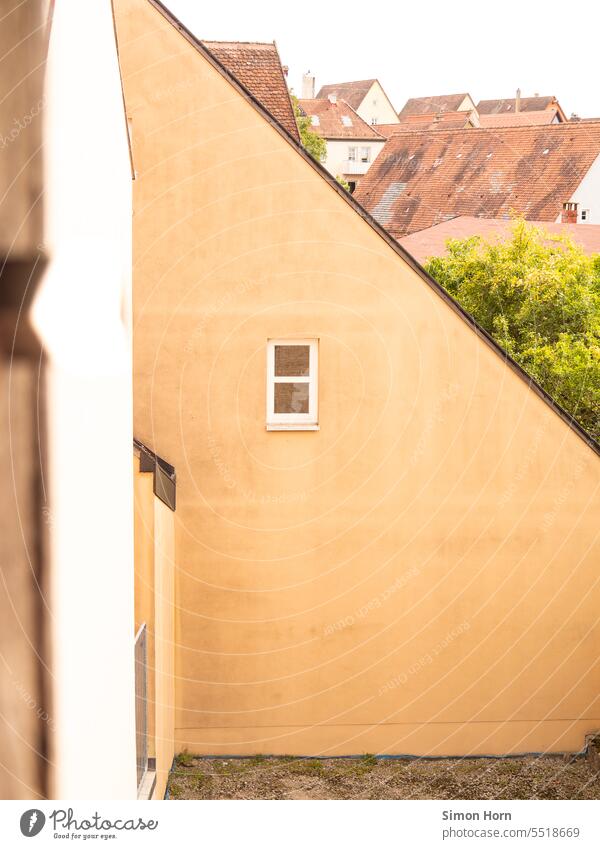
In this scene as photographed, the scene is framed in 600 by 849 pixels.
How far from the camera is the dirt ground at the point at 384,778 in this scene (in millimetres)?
5598

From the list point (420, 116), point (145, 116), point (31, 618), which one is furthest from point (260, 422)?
point (420, 116)

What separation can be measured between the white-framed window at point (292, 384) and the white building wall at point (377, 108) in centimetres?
1769

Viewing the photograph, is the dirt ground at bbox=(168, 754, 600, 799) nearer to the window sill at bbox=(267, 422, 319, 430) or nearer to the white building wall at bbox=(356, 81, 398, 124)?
the window sill at bbox=(267, 422, 319, 430)

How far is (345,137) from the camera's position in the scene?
2297cm

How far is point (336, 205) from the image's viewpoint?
18.8 ft

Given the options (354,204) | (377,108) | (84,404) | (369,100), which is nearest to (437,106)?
(377,108)

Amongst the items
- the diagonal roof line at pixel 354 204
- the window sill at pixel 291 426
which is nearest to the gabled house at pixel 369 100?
the diagonal roof line at pixel 354 204

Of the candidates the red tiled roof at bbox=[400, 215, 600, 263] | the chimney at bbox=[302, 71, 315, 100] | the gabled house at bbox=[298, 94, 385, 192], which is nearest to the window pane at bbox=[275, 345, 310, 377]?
the red tiled roof at bbox=[400, 215, 600, 263]

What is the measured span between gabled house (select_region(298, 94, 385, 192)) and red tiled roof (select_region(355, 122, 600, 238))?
3.63 metres

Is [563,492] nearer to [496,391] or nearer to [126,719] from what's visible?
[496,391]

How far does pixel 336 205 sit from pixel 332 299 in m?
0.53

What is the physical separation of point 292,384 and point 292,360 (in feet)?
0.46

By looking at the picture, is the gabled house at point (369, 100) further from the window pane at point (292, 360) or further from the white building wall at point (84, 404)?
the white building wall at point (84, 404)

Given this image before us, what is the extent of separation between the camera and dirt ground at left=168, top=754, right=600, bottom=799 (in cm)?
560
